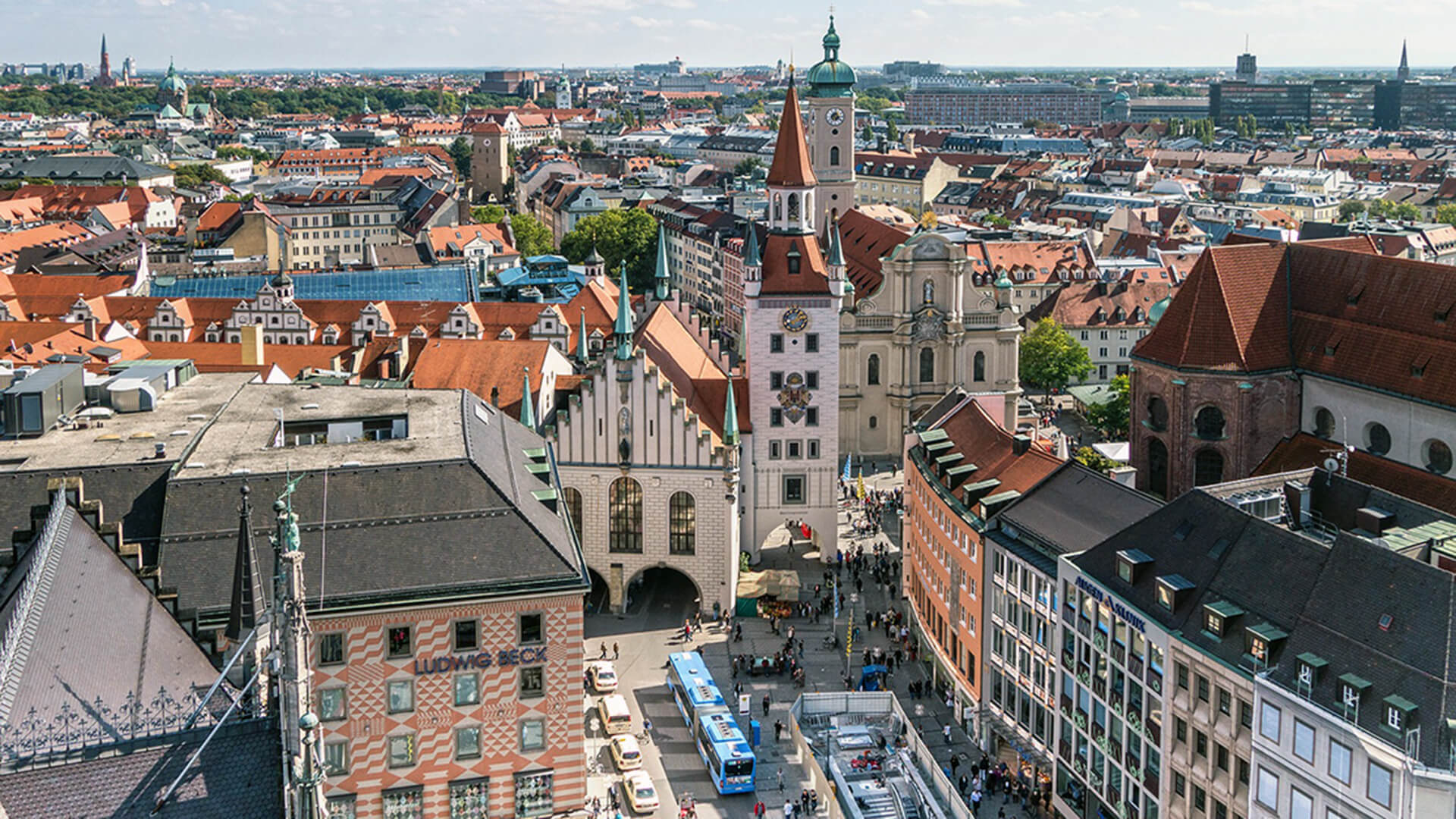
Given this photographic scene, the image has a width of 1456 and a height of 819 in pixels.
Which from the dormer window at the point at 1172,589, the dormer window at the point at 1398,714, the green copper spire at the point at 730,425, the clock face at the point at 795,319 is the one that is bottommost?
the dormer window at the point at 1398,714

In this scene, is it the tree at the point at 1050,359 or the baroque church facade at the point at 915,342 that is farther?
the tree at the point at 1050,359

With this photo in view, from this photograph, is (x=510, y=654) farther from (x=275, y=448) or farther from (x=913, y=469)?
(x=913, y=469)

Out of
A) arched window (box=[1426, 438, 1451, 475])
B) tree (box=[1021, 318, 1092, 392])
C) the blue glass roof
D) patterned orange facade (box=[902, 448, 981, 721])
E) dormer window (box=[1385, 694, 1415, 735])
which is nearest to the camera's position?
dormer window (box=[1385, 694, 1415, 735])

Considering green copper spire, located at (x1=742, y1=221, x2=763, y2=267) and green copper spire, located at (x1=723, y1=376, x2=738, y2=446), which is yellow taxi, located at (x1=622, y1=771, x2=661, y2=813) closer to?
green copper spire, located at (x1=723, y1=376, x2=738, y2=446)

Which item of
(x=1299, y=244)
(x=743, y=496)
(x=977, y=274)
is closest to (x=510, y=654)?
(x=743, y=496)

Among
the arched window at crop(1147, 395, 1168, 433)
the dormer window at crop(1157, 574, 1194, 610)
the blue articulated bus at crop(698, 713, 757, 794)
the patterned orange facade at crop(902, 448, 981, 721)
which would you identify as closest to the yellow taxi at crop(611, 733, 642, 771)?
the blue articulated bus at crop(698, 713, 757, 794)

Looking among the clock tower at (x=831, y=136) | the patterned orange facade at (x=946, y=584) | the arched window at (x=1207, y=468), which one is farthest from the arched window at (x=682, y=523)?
the clock tower at (x=831, y=136)

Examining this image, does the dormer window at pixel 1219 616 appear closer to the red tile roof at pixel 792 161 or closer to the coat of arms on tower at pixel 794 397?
the coat of arms on tower at pixel 794 397
